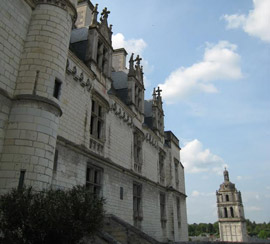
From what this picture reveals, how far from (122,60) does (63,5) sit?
14.4m

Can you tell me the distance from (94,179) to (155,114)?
37.0 ft

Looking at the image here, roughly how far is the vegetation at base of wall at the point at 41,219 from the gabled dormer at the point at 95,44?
9056 mm

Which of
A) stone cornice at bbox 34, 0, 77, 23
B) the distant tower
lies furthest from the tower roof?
stone cornice at bbox 34, 0, 77, 23

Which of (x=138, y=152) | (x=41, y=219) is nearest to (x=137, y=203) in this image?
(x=138, y=152)

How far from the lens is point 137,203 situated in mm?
17062

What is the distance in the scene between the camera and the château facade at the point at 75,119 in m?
8.15

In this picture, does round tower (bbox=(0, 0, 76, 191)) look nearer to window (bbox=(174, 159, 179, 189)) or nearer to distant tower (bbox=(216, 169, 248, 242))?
window (bbox=(174, 159, 179, 189))

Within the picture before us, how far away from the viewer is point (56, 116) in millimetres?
9023

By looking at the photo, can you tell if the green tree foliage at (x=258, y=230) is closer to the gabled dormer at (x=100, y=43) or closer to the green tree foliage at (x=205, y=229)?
the green tree foliage at (x=205, y=229)

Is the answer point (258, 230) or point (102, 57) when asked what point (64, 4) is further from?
point (258, 230)

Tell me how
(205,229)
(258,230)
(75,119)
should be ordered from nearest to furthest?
(75,119) < (258,230) < (205,229)

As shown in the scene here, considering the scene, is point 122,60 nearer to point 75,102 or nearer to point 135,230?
point 75,102

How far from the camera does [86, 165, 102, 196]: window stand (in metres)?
12.2

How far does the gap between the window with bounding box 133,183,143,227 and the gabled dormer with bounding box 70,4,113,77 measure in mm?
7092
